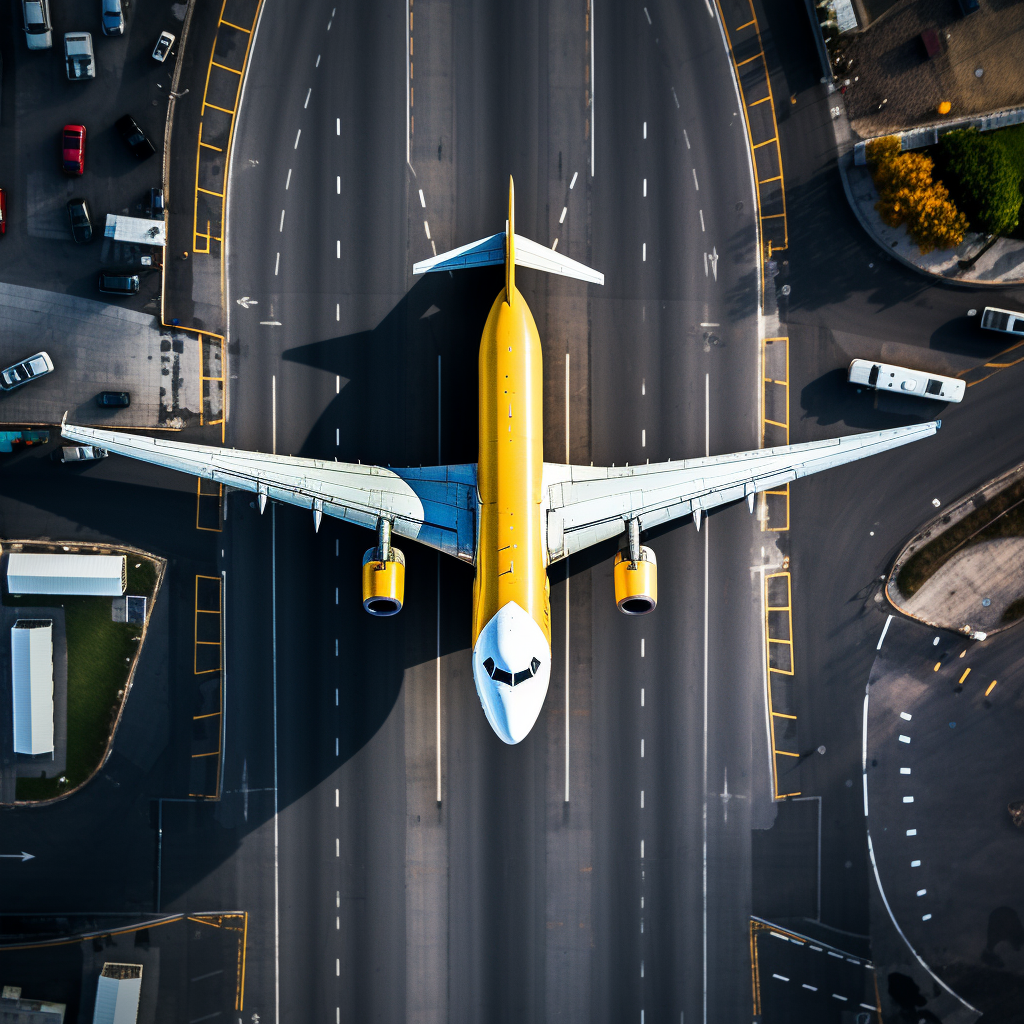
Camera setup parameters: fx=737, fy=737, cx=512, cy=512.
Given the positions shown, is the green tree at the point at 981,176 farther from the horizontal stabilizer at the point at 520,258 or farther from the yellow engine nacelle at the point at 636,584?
the yellow engine nacelle at the point at 636,584

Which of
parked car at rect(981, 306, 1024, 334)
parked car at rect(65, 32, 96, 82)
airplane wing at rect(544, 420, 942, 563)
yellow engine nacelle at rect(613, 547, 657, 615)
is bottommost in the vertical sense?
yellow engine nacelle at rect(613, 547, 657, 615)

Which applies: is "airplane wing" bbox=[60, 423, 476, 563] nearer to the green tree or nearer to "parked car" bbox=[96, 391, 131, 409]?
"parked car" bbox=[96, 391, 131, 409]

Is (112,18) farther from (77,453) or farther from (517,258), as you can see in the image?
(517,258)

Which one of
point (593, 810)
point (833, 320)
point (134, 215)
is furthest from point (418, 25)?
point (593, 810)

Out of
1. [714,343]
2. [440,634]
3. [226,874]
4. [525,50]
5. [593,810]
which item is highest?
[525,50]

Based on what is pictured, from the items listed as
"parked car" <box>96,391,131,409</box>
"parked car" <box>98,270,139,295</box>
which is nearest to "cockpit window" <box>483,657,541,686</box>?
"parked car" <box>96,391,131,409</box>

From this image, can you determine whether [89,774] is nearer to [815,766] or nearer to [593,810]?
[593,810]
